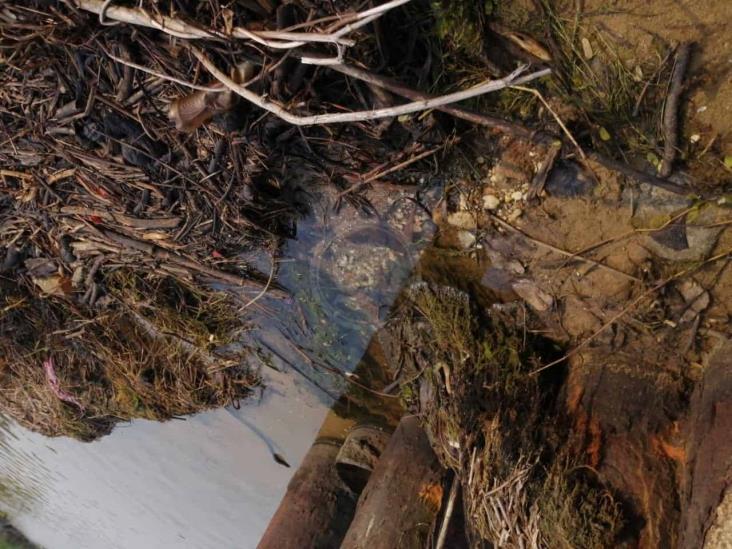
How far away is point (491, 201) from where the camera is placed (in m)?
2.51

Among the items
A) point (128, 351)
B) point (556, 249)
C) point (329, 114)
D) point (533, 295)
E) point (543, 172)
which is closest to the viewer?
point (329, 114)

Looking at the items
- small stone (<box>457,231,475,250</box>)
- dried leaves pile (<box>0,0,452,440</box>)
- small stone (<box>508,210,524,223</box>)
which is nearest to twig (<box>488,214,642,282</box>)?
small stone (<box>508,210,524,223</box>)

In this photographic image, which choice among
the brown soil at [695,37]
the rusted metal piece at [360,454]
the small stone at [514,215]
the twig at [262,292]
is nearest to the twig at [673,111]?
the brown soil at [695,37]

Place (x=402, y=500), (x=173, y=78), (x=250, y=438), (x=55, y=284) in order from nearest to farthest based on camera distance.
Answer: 1. (x=173, y=78)
2. (x=402, y=500)
3. (x=55, y=284)
4. (x=250, y=438)

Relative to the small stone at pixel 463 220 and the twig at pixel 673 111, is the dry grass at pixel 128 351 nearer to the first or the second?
the small stone at pixel 463 220

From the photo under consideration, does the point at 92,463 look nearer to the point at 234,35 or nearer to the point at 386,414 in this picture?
the point at 386,414

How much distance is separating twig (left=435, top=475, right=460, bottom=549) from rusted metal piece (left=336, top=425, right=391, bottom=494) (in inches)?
26.2

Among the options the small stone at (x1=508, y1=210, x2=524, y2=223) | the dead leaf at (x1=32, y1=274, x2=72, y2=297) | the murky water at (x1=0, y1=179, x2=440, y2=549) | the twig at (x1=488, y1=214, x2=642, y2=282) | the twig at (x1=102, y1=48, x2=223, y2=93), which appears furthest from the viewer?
the dead leaf at (x1=32, y1=274, x2=72, y2=297)

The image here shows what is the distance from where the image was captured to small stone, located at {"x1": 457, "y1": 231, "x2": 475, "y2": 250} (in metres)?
2.62

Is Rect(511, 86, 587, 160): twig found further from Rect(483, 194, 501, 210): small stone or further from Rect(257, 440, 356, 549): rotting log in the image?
Rect(257, 440, 356, 549): rotting log

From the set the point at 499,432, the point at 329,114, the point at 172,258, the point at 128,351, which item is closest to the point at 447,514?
the point at 499,432

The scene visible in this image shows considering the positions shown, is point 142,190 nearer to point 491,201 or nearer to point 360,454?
point 491,201

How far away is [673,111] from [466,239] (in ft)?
3.07

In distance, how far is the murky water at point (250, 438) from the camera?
2.93 metres
